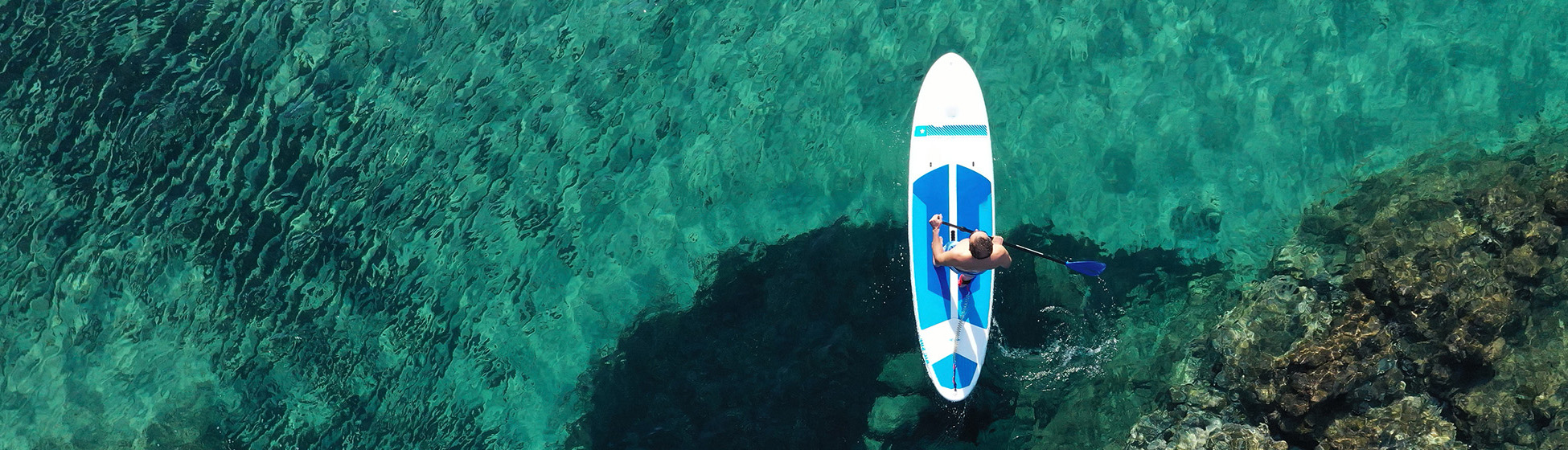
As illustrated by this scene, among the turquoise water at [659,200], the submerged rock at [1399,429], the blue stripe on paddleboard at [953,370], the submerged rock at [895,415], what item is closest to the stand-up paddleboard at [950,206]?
the blue stripe on paddleboard at [953,370]

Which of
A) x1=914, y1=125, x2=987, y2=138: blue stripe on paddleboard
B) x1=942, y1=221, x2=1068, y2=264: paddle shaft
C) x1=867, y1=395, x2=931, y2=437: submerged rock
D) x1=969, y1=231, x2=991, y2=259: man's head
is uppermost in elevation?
x1=914, y1=125, x2=987, y2=138: blue stripe on paddleboard

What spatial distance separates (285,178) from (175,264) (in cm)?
137

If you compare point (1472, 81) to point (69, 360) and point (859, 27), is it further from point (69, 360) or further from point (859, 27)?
point (69, 360)

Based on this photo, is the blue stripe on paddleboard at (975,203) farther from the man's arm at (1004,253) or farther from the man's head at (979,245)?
the man's head at (979,245)

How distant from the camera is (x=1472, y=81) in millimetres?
9906

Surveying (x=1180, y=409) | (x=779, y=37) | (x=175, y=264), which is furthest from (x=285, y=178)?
(x=1180, y=409)

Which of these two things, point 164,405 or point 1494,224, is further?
point 164,405

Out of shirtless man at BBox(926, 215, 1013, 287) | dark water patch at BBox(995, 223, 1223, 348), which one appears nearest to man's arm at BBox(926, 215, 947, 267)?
shirtless man at BBox(926, 215, 1013, 287)

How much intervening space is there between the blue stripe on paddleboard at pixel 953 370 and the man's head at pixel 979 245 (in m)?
1.21

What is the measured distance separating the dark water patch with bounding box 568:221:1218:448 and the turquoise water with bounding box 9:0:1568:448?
3cm

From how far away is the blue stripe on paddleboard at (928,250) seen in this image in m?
9.65

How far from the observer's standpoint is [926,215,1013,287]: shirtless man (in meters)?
8.75

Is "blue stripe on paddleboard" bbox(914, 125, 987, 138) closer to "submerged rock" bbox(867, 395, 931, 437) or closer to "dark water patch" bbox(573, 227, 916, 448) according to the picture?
"dark water patch" bbox(573, 227, 916, 448)

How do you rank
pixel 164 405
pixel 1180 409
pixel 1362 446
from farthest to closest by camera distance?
pixel 164 405, pixel 1180 409, pixel 1362 446
